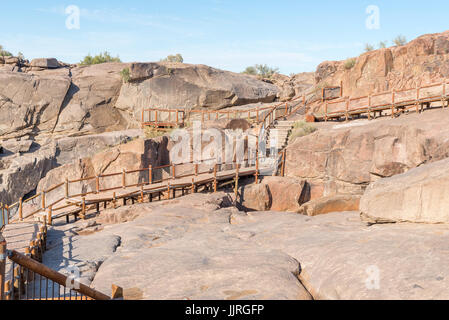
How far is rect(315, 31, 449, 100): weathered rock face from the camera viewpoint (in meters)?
22.7

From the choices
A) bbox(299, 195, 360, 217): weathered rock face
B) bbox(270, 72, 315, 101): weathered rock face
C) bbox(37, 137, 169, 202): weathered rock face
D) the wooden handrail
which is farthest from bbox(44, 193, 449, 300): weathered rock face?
bbox(270, 72, 315, 101): weathered rock face

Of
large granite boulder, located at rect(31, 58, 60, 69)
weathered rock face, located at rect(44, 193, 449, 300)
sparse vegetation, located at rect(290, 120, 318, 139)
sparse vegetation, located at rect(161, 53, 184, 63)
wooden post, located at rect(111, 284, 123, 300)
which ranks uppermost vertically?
A: sparse vegetation, located at rect(161, 53, 184, 63)

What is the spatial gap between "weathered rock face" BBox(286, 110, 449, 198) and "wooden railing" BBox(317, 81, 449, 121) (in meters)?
1.98

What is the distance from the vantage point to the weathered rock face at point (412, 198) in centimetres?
875

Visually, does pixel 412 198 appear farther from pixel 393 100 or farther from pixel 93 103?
pixel 93 103

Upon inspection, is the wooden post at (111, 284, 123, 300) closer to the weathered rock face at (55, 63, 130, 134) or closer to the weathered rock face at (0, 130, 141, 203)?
the weathered rock face at (0, 130, 141, 203)

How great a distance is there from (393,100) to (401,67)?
5.61 metres

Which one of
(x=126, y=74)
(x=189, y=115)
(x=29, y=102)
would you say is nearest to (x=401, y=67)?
(x=189, y=115)

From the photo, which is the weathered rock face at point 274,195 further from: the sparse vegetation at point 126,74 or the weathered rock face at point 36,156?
the sparse vegetation at point 126,74

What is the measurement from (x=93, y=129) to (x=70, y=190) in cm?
1190

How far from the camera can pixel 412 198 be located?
9258 mm

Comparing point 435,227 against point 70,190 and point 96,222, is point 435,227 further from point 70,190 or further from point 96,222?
point 70,190
